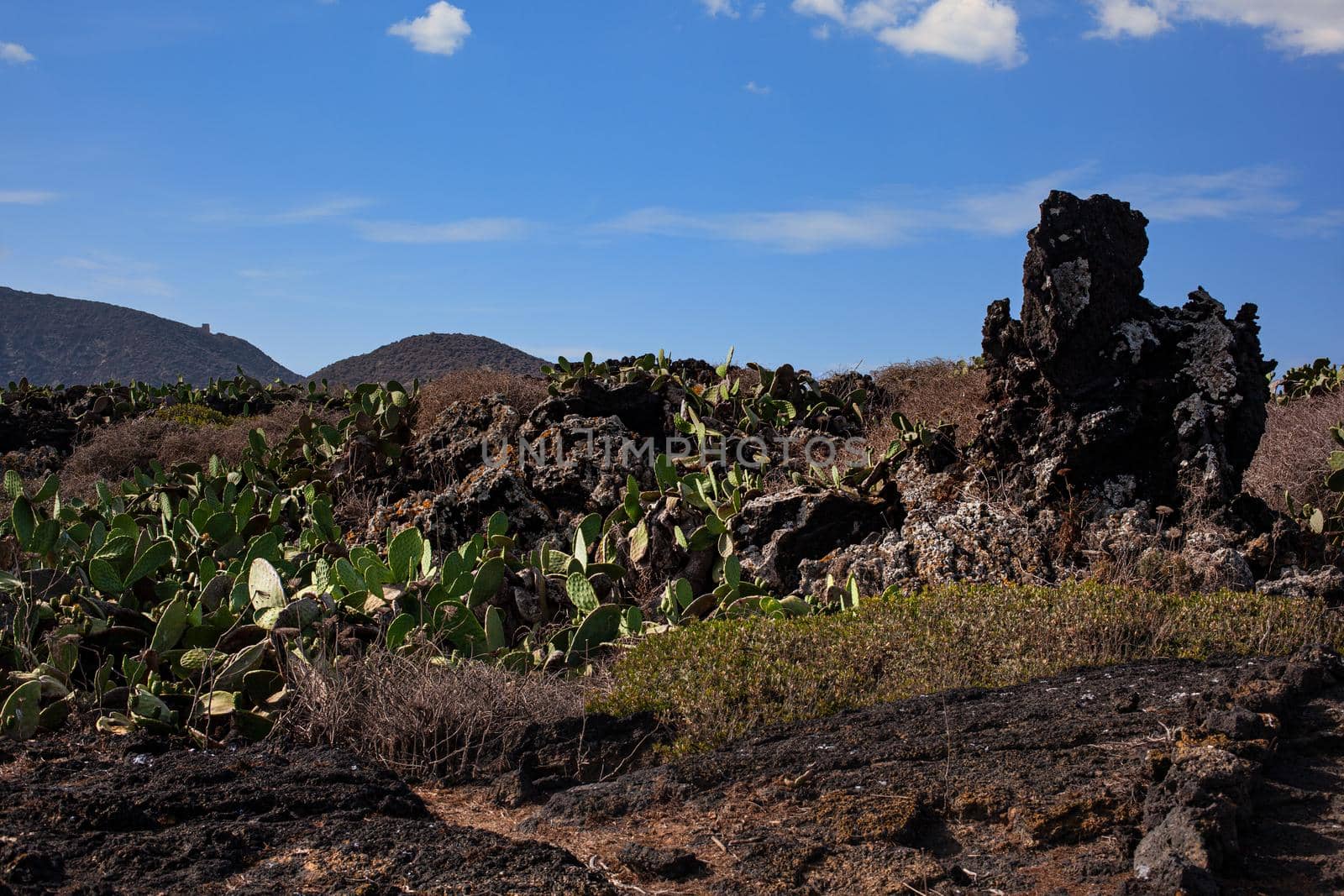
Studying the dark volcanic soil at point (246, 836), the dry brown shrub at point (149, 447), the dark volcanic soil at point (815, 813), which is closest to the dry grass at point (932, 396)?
the dark volcanic soil at point (815, 813)

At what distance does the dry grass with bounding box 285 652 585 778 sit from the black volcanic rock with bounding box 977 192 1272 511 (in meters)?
4.37

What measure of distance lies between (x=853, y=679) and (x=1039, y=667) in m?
0.88

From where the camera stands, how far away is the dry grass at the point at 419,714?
184 inches

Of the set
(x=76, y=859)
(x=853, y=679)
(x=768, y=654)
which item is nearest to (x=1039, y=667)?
(x=853, y=679)

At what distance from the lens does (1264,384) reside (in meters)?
8.08

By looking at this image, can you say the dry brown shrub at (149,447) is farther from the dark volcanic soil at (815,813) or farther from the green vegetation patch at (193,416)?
the dark volcanic soil at (815,813)

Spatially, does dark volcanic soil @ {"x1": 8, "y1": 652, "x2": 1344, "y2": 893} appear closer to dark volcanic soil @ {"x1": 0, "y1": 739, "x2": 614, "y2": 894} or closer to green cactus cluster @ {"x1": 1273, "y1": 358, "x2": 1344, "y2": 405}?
dark volcanic soil @ {"x1": 0, "y1": 739, "x2": 614, "y2": 894}

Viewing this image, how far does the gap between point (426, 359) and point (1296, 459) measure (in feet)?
92.8

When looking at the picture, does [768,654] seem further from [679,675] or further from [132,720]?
[132,720]

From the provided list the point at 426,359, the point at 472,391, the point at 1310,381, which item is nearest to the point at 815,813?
the point at 472,391

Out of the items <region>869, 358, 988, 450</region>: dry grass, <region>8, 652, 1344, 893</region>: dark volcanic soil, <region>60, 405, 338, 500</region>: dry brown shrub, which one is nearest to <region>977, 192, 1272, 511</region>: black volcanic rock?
<region>869, 358, 988, 450</region>: dry grass

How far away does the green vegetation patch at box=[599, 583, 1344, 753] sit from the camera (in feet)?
16.2

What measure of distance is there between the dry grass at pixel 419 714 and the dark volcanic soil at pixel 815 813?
0.24 m

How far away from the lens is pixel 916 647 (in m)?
5.50
